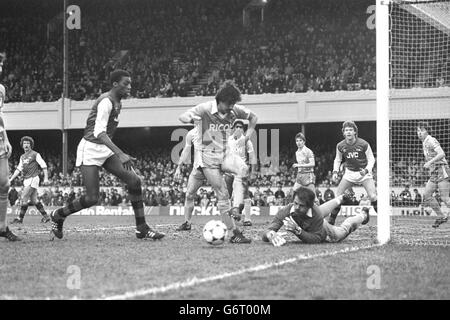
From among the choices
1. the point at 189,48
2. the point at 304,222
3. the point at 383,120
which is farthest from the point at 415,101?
the point at 304,222

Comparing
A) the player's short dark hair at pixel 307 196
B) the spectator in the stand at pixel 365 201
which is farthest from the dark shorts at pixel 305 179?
the player's short dark hair at pixel 307 196

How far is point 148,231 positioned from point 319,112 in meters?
21.4

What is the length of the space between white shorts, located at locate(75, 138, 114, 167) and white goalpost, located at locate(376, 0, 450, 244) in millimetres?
3812

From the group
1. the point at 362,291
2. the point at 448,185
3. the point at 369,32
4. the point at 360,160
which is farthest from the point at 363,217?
the point at 369,32

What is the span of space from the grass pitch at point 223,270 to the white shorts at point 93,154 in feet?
3.77

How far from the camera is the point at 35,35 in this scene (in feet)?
136

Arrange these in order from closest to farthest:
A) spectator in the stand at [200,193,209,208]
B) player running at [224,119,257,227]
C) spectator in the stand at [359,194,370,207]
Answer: spectator in the stand at [359,194,370,207]
player running at [224,119,257,227]
spectator in the stand at [200,193,209,208]

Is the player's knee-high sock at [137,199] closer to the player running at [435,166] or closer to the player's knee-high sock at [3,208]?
the player's knee-high sock at [3,208]

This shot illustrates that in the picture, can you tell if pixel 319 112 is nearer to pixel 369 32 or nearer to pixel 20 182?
pixel 369 32

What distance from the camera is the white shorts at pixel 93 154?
908cm

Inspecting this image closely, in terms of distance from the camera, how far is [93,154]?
908 cm

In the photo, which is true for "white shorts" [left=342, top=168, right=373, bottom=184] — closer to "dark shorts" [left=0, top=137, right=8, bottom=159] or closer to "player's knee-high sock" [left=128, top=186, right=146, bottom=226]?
"player's knee-high sock" [left=128, top=186, right=146, bottom=226]

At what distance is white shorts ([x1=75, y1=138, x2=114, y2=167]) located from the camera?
9078 mm

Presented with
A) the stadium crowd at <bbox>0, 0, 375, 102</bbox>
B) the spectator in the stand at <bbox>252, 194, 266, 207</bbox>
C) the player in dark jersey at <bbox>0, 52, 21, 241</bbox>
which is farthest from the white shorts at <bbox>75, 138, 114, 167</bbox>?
the stadium crowd at <bbox>0, 0, 375, 102</bbox>
